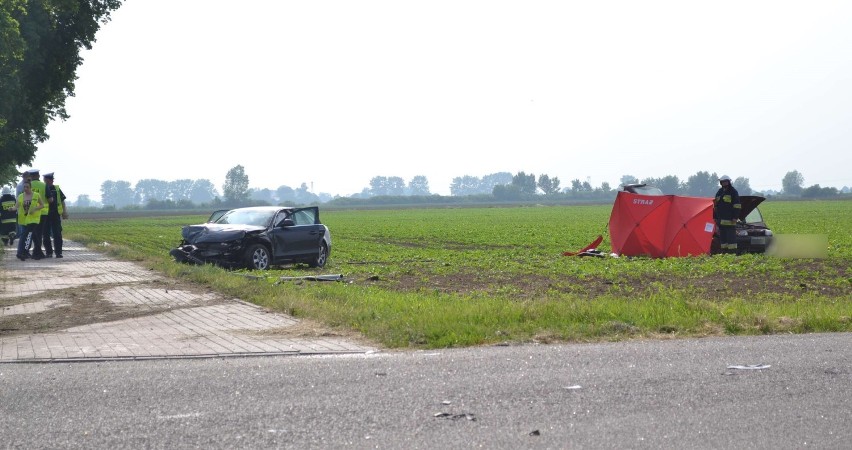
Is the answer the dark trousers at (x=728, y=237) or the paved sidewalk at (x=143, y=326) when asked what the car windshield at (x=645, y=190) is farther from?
the paved sidewalk at (x=143, y=326)

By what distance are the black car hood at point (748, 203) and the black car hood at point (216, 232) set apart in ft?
39.3

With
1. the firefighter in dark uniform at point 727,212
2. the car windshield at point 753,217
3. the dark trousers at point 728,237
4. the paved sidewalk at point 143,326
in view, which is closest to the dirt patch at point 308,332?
the paved sidewalk at point 143,326

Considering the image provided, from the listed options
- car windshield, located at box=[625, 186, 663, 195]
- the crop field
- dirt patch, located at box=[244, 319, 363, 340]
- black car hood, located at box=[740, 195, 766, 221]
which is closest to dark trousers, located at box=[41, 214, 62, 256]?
the crop field

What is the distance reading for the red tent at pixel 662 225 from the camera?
2375 cm

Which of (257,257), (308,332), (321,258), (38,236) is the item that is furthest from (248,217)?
(308,332)

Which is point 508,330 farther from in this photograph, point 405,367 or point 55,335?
point 55,335

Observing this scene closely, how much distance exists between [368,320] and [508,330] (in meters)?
1.53

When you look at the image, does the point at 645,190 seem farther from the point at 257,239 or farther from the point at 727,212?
the point at 257,239

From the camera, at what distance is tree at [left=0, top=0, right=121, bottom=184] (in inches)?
1316

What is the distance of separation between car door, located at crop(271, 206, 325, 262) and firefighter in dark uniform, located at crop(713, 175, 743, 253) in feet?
30.3

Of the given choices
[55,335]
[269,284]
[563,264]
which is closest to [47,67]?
[563,264]

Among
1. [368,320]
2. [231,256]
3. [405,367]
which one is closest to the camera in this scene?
[405,367]

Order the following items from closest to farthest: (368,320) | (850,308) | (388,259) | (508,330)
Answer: (508,330), (368,320), (850,308), (388,259)

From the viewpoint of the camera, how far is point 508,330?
9391 mm
